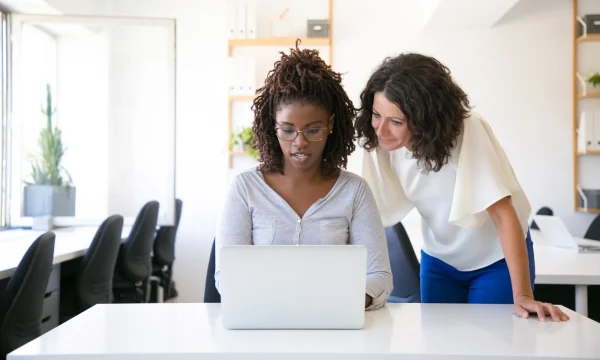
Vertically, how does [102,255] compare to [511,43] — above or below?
below

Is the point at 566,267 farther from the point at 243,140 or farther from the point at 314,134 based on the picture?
the point at 243,140

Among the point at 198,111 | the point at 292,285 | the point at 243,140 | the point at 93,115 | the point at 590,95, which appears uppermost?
the point at 590,95

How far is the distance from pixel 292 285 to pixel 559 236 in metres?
2.39

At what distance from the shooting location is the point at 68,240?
3.49 meters

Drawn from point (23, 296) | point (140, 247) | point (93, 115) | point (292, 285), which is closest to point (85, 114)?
point (93, 115)

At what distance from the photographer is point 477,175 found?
1.71 m

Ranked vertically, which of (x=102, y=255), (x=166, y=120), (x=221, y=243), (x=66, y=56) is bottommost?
(x=102, y=255)

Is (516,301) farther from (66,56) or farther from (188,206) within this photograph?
(188,206)

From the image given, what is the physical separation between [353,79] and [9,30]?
2619mm

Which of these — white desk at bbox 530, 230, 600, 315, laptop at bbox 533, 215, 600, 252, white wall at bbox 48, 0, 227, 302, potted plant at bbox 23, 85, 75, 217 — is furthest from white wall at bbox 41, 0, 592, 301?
white desk at bbox 530, 230, 600, 315

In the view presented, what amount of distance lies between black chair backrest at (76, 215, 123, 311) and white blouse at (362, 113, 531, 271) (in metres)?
1.62

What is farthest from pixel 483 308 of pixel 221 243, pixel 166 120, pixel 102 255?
pixel 166 120

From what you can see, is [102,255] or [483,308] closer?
[483,308]

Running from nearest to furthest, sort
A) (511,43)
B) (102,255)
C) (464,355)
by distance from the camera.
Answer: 1. (464,355)
2. (102,255)
3. (511,43)
